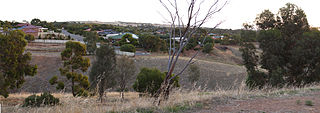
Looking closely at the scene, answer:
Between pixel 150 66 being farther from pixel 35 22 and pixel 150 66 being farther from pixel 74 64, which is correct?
pixel 35 22

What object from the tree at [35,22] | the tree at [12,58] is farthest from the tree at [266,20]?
the tree at [35,22]

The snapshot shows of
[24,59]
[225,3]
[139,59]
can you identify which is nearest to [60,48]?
[139,59]

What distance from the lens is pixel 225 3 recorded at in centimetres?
471

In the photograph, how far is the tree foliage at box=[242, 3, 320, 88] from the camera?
13422 mm

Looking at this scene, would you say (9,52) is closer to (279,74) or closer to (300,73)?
(279,74)

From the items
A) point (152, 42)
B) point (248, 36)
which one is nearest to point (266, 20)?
point (248, 36)

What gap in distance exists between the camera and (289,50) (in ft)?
47.6

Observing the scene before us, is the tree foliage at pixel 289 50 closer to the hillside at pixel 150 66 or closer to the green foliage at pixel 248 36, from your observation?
the green foliage at pixel 248 36

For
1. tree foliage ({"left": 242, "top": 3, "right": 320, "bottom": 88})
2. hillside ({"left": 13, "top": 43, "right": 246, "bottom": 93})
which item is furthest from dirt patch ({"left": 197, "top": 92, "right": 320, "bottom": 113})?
hillside ({"left": 13, "top": 43, "right": 246, "bottom": 93})

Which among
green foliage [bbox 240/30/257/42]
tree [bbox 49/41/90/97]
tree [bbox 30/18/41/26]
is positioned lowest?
tree [bbox 49/41/90/97]

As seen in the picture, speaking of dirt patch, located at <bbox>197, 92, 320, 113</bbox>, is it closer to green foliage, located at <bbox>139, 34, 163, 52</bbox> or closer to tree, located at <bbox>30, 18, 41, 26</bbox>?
green foliage, located at <bbox>139, 34, 163, 52</bbox>

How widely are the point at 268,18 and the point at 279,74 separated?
5.02 m

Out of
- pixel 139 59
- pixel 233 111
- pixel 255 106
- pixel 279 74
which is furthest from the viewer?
pixel 139 59

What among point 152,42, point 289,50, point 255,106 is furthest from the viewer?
point 152,42
